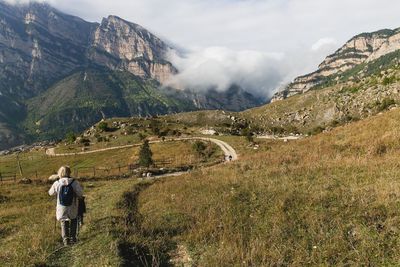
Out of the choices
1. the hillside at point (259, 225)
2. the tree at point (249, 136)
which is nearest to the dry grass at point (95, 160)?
the tree at point (249, 136)

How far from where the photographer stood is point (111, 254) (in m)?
11.9

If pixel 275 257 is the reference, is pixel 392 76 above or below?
above

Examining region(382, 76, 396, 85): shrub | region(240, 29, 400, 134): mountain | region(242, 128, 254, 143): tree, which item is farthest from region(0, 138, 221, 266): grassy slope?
region(382, 76, 396, 85): shrub

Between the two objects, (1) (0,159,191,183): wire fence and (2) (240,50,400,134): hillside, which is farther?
(2) (240,50,400,134): hillside

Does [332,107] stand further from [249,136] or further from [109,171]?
[109,171]

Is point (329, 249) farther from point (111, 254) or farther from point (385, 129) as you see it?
point (385, 129)

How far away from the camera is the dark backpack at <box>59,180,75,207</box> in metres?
14.7

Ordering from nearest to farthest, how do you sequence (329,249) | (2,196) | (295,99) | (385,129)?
(329,249), (385,129), (2,196), (295,99)

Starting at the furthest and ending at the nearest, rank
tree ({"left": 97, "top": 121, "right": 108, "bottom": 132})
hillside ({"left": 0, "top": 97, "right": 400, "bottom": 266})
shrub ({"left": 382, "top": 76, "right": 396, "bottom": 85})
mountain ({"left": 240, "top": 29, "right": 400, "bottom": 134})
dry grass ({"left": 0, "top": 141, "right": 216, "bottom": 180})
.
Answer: tree ({"left": 97, "top": 121, "right": 108, "bottom": 132})
shrub ({"left": 382, "top": 76, "right": 396, "bottom": 85})
mountain ({"left": 240, "top": 29, "right": 400, "bottom": 134})
dry grass ({"left": 0, "top": 141, "right": 216, "bottom": 180})
hillside ({"left": 0, "top": 97, "right": 400, "bottom": 266})

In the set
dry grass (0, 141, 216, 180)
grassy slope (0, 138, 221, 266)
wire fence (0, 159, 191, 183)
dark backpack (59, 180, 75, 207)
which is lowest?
grassy slope (0, 138, 221, 266)

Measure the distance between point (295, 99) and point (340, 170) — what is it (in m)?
183

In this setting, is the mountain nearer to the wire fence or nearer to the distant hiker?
the wire fence

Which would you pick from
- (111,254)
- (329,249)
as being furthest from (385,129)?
(111,254)

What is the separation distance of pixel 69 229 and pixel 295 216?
333 inches
